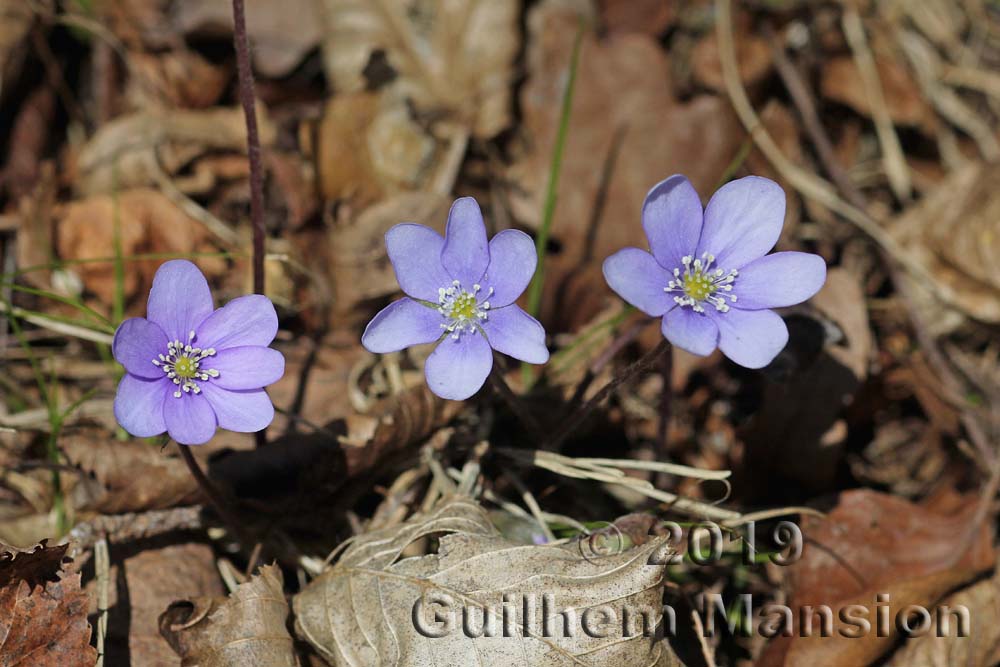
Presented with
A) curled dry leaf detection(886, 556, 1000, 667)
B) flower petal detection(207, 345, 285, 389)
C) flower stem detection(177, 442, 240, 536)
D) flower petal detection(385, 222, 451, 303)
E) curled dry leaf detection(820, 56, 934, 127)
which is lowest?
curled dry leaf detection(886, 556, 1000, 667)

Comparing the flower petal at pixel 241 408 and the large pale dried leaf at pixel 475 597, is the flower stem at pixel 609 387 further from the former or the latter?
the flower petal at pixel 241 408

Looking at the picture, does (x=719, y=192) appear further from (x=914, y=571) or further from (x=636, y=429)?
(x=914, y=571)

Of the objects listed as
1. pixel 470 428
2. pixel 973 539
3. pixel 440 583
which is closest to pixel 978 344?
pixel 973 539

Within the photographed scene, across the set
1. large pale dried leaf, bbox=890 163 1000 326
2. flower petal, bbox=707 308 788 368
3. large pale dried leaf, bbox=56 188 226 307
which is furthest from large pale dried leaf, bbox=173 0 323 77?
large pale dried leaf, bbox=890 163 1000 326

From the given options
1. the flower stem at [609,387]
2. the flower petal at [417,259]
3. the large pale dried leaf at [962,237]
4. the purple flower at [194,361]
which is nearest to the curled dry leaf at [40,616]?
the purple flower at [194,361]

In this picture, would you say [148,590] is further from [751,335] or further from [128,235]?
[751,335]

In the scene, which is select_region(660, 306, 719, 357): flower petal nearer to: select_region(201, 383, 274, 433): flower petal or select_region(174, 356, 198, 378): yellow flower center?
select_region(201, 383, 274, 433): flower petal

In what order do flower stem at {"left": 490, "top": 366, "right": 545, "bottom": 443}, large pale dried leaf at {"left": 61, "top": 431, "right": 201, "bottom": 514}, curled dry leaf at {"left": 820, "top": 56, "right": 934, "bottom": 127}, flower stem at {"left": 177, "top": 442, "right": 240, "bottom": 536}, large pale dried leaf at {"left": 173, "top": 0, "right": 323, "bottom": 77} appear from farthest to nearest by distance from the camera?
1. curled dry leaf at {"left": 820, "top": 56, "right": 934, "bottom": 127}
2. large pale dried leaf at {"left": 173, "top": 0, "right": 323, "bottom": 77}
3. large pale dried leaf at {"left": 61, "top": 431, "right": 201, "bottom": 514}
4. flower stem at {"left": 490, "top": 366, "right": 545, "bottom": 443}
5. flower stem at {"left": 177, "top": 442, "right": 240, "bottom": 536}
